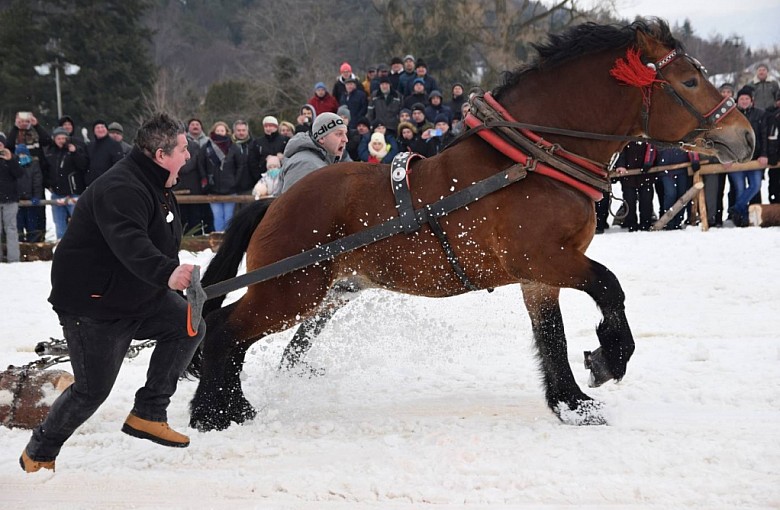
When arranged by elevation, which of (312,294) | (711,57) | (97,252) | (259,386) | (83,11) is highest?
(83,11)

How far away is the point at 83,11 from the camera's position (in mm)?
33219

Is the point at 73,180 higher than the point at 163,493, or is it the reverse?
the point at 73,180

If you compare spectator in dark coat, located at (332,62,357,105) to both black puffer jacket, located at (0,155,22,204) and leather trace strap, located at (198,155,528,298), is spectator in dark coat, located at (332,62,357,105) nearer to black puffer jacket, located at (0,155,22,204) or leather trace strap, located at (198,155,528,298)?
black puffer jacket, located at (0,155,22,204)

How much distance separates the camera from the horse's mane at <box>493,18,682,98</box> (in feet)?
14.7

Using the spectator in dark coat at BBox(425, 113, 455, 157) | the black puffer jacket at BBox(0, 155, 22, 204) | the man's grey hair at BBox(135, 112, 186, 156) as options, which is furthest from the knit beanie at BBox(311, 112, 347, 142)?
the black puffer jacket at BBox(0, 155, 22, 204)

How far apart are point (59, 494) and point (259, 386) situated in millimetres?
1898

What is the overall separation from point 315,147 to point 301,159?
0.52 feet

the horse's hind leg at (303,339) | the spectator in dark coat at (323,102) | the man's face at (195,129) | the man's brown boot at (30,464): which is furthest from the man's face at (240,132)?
the man's brown boot at (30,464)

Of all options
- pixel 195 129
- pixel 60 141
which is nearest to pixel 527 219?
pixel 195 129

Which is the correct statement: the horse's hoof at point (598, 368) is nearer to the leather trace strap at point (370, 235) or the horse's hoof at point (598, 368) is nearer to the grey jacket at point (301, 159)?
the leather trace strap at point (370, 235)

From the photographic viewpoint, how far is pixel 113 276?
11.8 feet

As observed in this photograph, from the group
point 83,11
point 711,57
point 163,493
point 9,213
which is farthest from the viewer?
point 711,57

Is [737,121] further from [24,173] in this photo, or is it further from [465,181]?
[24,173]

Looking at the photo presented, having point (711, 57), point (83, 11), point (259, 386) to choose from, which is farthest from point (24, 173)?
point (711, 57)
